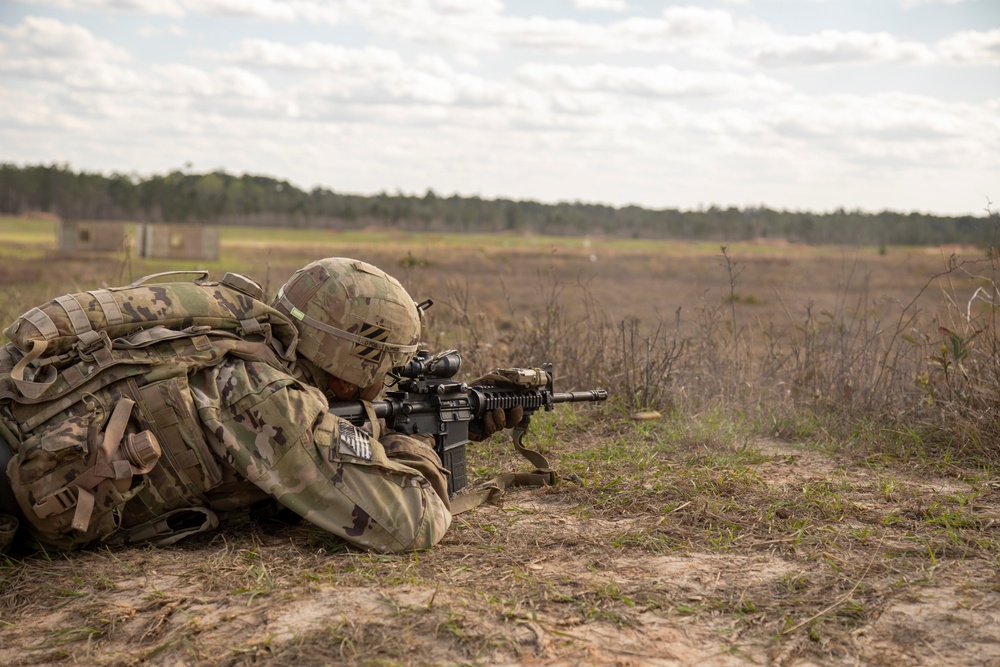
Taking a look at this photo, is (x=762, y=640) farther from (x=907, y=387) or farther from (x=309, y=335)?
(x=907, y=387)

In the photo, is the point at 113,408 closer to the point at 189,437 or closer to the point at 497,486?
the point at 189,437

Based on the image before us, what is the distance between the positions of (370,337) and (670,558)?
5.26 feet

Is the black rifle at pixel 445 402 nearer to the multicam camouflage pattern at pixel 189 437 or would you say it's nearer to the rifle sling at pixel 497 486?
the rifle sling at pixel 497 486

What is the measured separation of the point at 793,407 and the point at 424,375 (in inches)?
128

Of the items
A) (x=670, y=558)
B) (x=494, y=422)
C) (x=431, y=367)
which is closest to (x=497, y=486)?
(x=494, y=422)

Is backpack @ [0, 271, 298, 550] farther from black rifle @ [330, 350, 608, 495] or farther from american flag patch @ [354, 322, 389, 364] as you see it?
black rifle @ [330, 350, 608, 495]

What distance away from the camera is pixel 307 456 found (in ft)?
11.8

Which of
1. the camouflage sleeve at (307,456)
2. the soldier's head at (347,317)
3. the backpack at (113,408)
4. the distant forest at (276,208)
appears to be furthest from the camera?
the distant forest at (276,208)

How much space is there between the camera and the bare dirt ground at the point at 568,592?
295cm

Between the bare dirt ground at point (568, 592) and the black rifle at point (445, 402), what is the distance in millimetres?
395

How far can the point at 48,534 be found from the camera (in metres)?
3.56

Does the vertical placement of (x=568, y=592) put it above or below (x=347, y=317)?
below

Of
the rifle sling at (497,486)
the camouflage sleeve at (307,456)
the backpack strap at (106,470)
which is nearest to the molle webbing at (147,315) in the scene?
the camouflage sleeve at (307,456)

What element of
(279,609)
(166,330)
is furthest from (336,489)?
(166,330)
